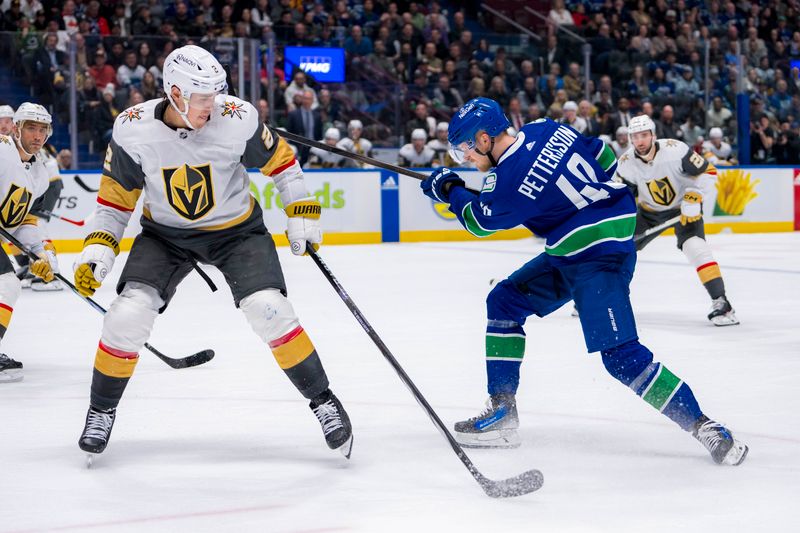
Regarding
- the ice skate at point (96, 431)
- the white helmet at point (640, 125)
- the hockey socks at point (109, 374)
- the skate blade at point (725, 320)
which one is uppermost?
the white helmet at point (640, 125)

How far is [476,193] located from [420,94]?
939 cm

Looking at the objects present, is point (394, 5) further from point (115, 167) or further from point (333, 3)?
point (115, 167)

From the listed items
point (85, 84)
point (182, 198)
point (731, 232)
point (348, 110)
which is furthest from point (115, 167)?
point (731, 232)

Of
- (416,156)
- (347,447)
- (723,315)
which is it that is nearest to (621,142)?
(416,156)

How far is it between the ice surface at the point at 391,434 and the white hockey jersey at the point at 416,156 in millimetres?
5471

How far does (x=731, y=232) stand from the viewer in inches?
512

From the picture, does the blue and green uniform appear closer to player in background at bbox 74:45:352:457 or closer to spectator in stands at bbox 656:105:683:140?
player in background at bbox 74:45:352:457

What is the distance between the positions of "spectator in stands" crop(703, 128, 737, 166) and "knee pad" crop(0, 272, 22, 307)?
10280 millimetres

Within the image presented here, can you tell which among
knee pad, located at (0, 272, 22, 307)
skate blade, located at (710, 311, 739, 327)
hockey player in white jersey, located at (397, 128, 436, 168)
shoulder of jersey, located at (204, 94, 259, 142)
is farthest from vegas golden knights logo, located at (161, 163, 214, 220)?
hockey player in white jersey, located at (397, 128, 436, 168)

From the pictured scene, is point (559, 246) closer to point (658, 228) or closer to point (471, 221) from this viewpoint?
point (471, 221)

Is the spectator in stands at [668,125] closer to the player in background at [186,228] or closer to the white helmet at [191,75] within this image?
the player in background at [186,228]

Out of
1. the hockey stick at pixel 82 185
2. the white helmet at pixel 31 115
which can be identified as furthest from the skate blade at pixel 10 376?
the hockey stick at pixel 82 185

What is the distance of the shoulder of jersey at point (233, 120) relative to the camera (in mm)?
3350

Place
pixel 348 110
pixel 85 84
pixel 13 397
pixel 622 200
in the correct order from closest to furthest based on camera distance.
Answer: pixel 622 200 → pixel 13 397 → pixel 85 84 → pixel 348 110
